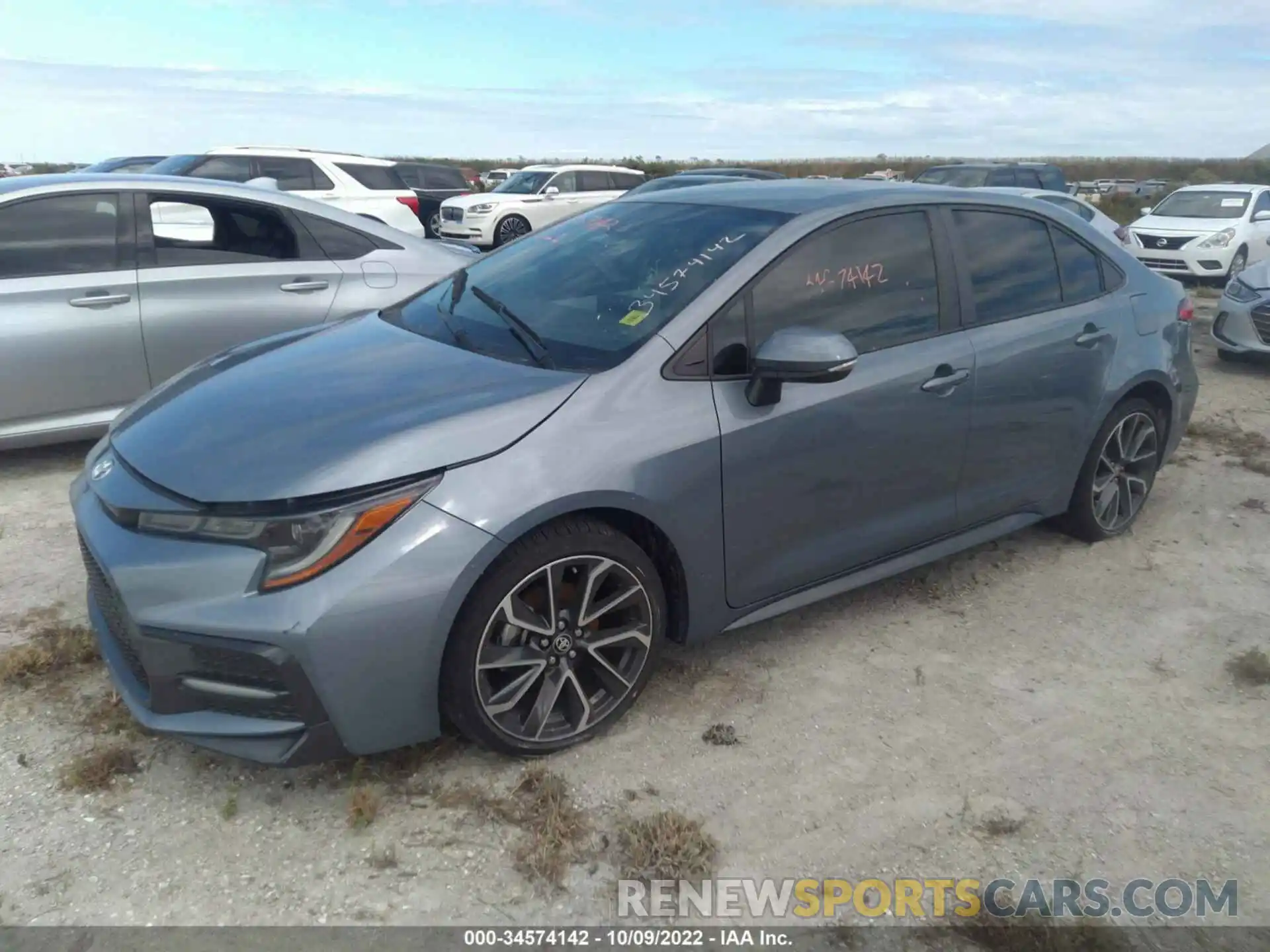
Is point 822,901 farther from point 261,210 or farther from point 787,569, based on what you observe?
point 261,210

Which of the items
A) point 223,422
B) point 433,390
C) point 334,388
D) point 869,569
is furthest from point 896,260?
point 223,422

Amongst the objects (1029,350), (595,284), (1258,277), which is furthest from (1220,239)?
(595,284)

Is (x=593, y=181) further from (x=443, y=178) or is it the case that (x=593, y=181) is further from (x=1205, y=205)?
(x=1205, y=205)

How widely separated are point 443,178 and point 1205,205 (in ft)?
47.3

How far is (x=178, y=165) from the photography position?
44.6ft

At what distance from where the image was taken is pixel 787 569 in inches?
136

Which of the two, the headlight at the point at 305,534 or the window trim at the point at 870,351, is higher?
the window trim at the point at 870,351

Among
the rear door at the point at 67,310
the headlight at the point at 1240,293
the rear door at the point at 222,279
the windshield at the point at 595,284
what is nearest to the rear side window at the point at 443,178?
the headlight at the point at 1240,293

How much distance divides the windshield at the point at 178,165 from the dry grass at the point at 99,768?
11931 mm

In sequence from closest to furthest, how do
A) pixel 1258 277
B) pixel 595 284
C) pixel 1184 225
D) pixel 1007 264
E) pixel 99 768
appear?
pixel 99 768 < pixel 595 284 < pixel 1007 264 < pixel 1258 277 < pixel 1184 225

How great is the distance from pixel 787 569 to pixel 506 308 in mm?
1341

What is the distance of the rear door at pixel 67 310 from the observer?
5.01m

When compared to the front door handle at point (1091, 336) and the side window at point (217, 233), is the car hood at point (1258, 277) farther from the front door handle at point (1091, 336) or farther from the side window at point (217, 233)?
the side window at point (217, 233)

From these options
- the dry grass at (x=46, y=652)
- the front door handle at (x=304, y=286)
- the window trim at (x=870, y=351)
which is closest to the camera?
the window trim at (x=870, y=351)
